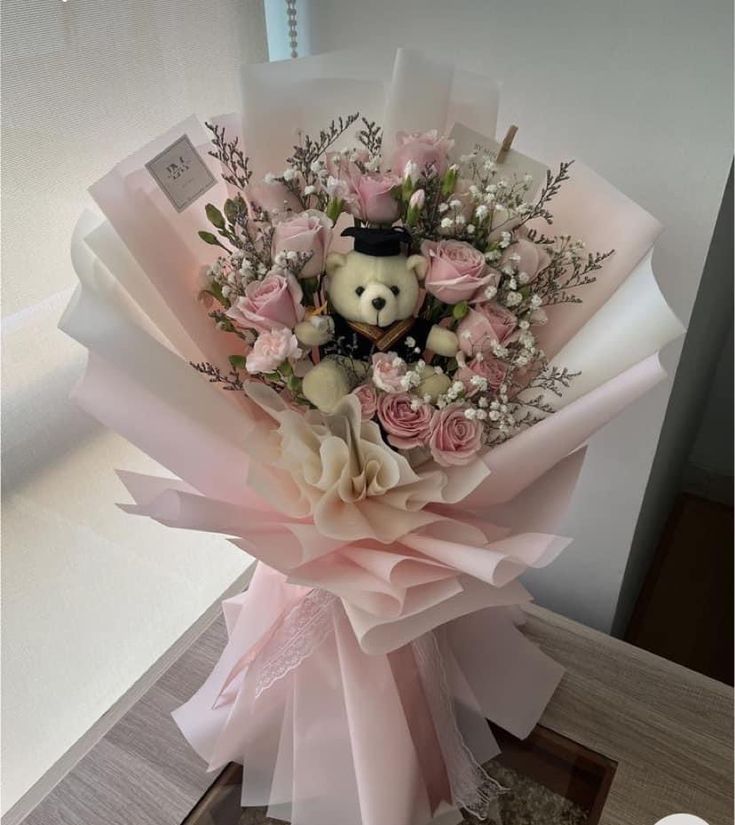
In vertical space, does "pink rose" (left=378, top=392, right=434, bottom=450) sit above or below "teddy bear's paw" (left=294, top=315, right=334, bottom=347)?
below

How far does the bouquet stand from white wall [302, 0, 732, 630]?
6.3 inches

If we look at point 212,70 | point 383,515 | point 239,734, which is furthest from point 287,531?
point 212,70

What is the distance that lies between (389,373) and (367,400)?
36mm

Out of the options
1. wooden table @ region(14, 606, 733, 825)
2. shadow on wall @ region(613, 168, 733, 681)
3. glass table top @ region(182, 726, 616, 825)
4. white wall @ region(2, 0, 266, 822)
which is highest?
white wall @ region(2, 0, 266, 822)

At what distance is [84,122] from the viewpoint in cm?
74

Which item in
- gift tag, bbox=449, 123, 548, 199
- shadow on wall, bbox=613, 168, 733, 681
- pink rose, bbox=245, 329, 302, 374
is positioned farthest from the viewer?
shadow on wall, bbox=613, 168, 733, 681

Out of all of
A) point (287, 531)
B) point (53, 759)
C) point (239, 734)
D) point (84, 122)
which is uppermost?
point (84, 122)

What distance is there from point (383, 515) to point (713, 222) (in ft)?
1.69

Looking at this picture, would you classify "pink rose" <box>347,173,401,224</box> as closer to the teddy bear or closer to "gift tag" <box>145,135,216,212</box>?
the teddy bear

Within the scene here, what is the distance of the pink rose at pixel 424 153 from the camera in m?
0.61

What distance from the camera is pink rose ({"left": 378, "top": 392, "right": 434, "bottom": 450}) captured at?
573 mm

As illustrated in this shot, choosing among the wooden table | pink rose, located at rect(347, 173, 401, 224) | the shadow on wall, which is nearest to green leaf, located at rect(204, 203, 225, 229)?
pink rose, located at rect(347, 173, 401, 224)

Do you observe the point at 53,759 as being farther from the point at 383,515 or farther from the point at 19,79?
the point at 19,79

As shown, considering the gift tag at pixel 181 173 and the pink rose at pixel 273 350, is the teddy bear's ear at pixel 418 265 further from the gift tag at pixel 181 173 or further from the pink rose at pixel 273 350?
the gift tag at pixel 181 173
